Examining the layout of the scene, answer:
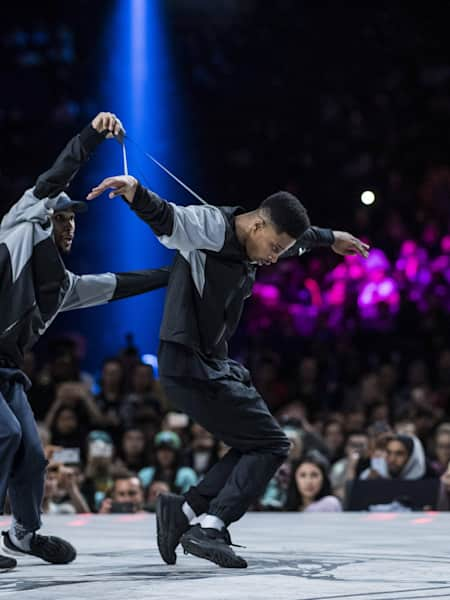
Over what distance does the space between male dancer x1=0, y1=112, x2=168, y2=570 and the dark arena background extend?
133 cm

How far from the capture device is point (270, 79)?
44.3 feet

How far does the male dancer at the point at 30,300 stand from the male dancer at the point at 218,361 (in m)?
0.37

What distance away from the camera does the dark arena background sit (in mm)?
6891

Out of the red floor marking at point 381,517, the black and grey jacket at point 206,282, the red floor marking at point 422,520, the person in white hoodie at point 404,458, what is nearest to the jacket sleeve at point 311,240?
the black and grey jacket at point 206,282

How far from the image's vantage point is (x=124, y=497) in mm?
6758

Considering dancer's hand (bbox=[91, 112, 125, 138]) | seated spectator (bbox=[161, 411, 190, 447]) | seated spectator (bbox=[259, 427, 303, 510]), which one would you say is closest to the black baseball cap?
dancer's hand (bbox=[91, 112, 125, 138])

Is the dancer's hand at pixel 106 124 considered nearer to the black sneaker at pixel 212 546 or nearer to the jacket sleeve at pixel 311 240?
the jacket sleeve at pixel 311 240

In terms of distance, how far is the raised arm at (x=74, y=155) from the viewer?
3.65 meters

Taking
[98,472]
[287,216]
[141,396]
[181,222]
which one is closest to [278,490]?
[98,472]

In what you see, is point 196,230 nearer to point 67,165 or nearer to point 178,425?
point 67,165

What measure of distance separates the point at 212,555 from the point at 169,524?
0.84 feet

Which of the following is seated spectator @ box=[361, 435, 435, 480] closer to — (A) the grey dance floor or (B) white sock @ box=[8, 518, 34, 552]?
(A) the grey dance floor

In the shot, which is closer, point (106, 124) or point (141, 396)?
point (106, 124)

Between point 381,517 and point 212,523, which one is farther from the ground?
point 212,523
